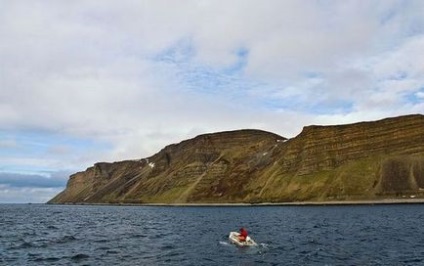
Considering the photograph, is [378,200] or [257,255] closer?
[257,255]

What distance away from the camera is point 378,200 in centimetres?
17900

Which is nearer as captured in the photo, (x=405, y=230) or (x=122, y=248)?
(x=122, y=248)

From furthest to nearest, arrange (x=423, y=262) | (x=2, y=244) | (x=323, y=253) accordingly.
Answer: (x=2, y=244) < (x=323, y=253) < (x=423, y=262)

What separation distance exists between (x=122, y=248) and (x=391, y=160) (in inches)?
6490

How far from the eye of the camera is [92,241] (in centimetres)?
6266

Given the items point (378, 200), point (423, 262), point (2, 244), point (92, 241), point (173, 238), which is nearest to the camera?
point (423, 262)

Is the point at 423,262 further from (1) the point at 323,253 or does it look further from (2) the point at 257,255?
(2) the point at 257,255

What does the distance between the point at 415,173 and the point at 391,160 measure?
14.7 meters

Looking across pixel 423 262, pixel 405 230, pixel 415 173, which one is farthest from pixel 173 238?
pixel 415 173

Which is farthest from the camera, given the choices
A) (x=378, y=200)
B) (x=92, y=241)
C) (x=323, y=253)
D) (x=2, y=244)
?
(x=378, y=200)

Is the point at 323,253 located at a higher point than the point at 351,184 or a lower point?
lower

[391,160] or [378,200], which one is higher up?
[391,160]

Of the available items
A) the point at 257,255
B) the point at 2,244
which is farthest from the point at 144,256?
the point at 2,244

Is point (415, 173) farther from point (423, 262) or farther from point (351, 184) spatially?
point (423, 262)
